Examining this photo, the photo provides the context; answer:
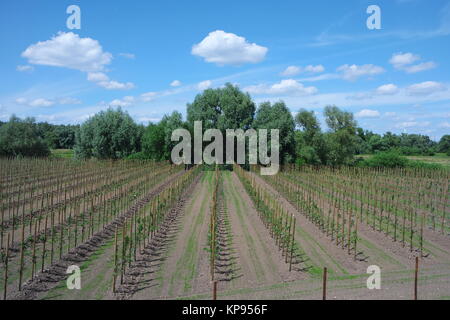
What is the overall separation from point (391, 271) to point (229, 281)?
393 centimetres

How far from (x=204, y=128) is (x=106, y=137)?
461 inches

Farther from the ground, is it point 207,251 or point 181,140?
point 181,140

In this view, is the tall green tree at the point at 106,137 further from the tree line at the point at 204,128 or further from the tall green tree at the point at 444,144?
the tall green tree at the point at 444,144

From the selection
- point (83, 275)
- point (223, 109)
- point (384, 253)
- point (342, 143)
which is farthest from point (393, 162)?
point (83, 275)

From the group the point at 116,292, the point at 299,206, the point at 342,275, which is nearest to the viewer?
the point at 116,292

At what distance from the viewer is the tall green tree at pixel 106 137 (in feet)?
146

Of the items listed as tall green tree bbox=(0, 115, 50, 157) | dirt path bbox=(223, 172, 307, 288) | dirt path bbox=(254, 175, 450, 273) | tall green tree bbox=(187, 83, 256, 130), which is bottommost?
dirt path bbox=(254, 175, 450, 273)

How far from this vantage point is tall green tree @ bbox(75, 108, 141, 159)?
4444 cm

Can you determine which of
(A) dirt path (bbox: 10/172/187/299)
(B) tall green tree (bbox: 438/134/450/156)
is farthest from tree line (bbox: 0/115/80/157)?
(B) tall green tree (bbox: 438/134/450/156)

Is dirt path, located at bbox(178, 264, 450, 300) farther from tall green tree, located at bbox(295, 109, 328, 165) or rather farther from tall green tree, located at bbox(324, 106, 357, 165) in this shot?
tall green tree, located at bbox(324, 106, 357, 165)

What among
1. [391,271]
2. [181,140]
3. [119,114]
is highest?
[119,114]
